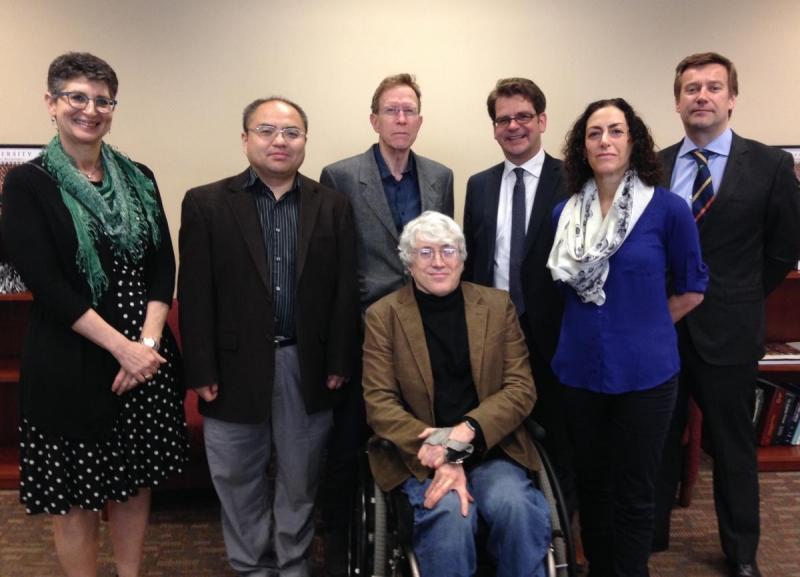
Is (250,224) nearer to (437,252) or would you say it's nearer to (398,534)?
(437,252)

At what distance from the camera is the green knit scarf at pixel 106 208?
1.81 m

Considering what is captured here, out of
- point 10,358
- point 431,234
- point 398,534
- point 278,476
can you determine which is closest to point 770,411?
point 431,234

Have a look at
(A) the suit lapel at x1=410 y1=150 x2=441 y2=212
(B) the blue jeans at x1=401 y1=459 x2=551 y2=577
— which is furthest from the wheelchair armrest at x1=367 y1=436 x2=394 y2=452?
(A) the suit lapel at x1=410 y1=150 x2=441 y2=212

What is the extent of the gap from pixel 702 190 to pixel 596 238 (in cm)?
60

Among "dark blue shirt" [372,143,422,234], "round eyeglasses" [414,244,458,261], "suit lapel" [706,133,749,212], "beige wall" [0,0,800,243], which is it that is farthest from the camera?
"beige wall" [0,0,800,243]

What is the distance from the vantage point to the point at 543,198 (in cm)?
238

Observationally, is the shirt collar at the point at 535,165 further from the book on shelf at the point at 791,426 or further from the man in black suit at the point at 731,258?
the book on shelf at the point at 791,426

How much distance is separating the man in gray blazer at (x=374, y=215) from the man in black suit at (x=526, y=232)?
0.79 feet

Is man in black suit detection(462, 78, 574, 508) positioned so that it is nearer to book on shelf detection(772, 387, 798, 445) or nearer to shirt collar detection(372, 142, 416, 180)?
shirt collar detection(372, 142, 416, 180)

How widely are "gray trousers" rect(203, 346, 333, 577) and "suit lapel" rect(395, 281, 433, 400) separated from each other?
39 cm

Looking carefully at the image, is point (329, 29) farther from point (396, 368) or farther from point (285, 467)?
point (285, 467)

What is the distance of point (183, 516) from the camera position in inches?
113

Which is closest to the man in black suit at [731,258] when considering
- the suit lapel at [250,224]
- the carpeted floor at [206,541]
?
the carpeted floor at [206,541]

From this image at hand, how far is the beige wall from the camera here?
3.10 metres
